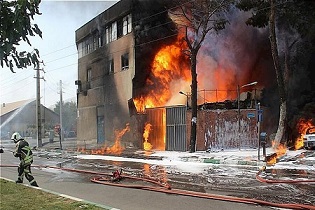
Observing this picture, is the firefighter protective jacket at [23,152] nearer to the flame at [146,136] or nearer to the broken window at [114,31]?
the flame at [146,136]

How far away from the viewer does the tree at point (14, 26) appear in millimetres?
3264

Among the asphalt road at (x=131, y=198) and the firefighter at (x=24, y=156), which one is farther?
the firefighter at (x=24, y=156)

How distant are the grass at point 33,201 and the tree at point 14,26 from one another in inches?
156

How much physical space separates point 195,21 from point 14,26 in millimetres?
22345

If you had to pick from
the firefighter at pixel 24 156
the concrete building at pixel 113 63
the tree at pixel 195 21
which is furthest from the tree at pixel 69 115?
→ the firefighter at pixel 24 156

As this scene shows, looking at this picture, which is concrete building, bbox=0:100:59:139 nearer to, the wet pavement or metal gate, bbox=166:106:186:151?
metal gate, bbox=166:106:186:151

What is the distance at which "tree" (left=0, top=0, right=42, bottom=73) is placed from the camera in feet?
10.7

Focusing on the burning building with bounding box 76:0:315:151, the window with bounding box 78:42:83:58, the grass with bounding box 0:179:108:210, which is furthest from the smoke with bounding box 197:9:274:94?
the grass with bounding box 0:179:108:210

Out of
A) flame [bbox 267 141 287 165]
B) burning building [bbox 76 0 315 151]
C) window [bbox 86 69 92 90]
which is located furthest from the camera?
window [bbox 86 69 92 90]

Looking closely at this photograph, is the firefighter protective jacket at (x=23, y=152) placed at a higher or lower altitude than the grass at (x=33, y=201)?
higher

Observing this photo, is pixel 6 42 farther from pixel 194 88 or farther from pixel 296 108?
pixel 296 108

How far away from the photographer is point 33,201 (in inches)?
291

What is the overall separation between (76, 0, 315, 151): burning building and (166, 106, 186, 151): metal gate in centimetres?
7

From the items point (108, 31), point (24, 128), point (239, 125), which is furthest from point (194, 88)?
point (24, 128)
